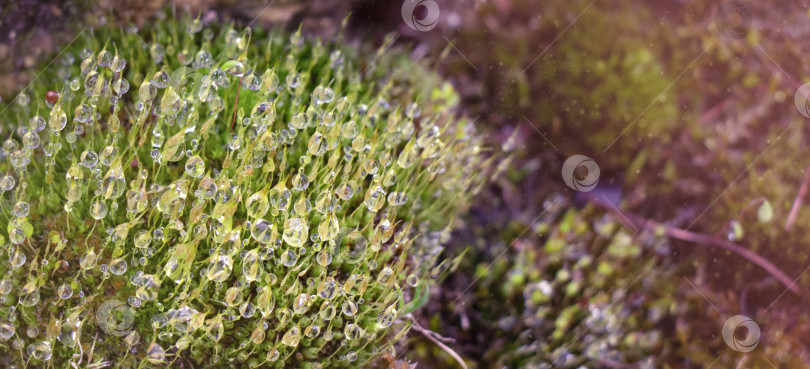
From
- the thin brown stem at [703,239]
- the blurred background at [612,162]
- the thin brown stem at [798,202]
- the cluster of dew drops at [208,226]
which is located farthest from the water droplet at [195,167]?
the thin brown stem at [798,202]

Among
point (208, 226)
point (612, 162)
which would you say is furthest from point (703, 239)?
point (208, 226)

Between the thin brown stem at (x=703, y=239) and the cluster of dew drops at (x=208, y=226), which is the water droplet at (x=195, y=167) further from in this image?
the thin brown stem at (x=703, y=239)

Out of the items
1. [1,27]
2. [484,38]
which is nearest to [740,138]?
[484,38]

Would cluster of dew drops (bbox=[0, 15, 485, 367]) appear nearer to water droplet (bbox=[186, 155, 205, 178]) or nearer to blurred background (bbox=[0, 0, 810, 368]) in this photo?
water droplet (bbox=[186, 155, 205, 178])

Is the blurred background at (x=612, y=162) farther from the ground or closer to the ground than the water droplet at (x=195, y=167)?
farther from the ground

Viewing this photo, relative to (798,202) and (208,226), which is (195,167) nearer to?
(208,226)
